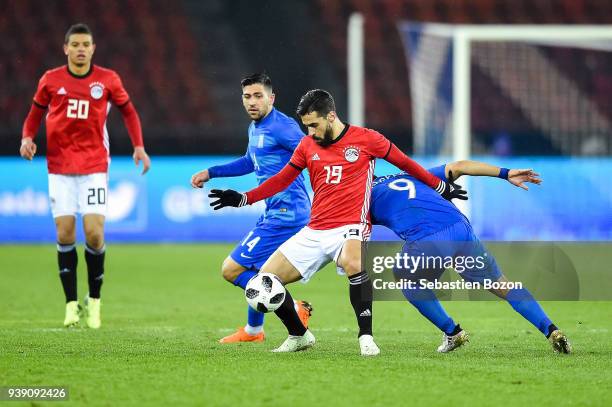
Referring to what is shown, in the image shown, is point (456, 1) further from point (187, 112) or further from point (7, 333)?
point (7, 333)

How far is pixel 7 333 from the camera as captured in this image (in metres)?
8.47

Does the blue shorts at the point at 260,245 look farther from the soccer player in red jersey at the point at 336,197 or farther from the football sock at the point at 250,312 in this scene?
the soccer player in red jersey at the point at 336,197

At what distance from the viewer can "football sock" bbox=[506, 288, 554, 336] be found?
7.23 metres

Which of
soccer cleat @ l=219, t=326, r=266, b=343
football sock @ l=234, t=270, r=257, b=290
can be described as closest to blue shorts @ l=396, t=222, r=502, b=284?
football sock @ l=234, t=270, r=257, b=290

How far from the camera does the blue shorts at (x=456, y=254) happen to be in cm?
736

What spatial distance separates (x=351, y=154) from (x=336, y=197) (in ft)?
1.00

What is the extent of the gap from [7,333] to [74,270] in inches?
37.9

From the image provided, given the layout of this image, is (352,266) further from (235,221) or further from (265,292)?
(235,221)

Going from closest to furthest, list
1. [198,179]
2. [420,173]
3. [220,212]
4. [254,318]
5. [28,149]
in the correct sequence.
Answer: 1. [420,173]
2. [198,179]
3. [254,318]
4. [28,149]
5. [220,212]

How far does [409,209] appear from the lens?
24.6 feet

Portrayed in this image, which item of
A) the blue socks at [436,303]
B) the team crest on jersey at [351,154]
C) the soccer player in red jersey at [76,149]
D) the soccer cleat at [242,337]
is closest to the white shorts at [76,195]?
the soccer player in red jersey at [76,149]

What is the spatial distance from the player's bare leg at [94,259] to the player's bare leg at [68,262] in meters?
0.12

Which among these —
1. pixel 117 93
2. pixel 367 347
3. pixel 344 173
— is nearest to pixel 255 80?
pixel 344 173

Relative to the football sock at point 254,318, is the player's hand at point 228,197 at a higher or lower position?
higher
